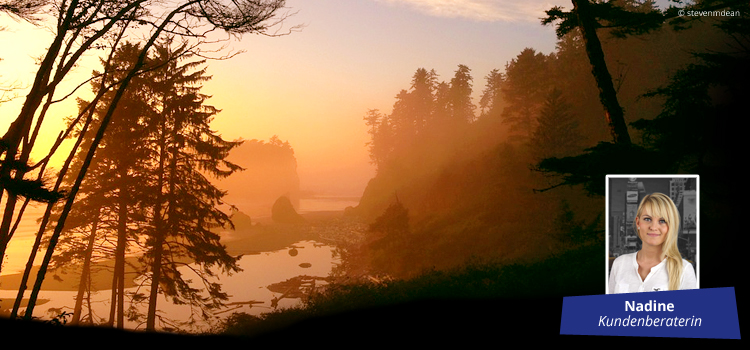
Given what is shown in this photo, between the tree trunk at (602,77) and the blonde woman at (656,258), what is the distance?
2889 mm

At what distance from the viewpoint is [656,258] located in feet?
19.1

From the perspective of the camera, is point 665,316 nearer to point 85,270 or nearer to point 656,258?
point 656,258

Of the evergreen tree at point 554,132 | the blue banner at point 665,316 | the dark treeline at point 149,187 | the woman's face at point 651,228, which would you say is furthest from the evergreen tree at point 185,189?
the evergreen tree at point 554,132

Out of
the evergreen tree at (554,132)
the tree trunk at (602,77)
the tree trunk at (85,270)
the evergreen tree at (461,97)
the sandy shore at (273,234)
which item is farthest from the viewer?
the evergreen tree at (554,132)

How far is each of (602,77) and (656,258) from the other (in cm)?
457

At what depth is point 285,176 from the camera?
15250mm

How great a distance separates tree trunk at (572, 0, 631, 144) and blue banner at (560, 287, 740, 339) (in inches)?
143

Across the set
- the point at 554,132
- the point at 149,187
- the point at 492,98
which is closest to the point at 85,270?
the point at 149,187

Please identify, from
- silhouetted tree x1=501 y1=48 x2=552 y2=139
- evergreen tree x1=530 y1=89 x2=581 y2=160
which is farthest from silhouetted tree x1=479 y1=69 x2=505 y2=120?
evergreen tree x1=530 y1=89 x2=581 y2=160

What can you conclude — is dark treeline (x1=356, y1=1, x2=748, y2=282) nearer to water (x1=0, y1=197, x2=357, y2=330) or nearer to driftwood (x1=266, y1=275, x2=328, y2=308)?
water (x1=0, y1=197, x2=357, y2=330)

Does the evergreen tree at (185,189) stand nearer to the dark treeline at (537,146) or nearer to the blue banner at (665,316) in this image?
the dark treeline at (537,146)

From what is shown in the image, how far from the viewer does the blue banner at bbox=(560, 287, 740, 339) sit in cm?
569

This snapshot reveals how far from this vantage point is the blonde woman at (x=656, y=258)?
577 cm

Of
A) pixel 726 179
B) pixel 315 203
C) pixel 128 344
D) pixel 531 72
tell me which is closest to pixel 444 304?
pixel 128 344
